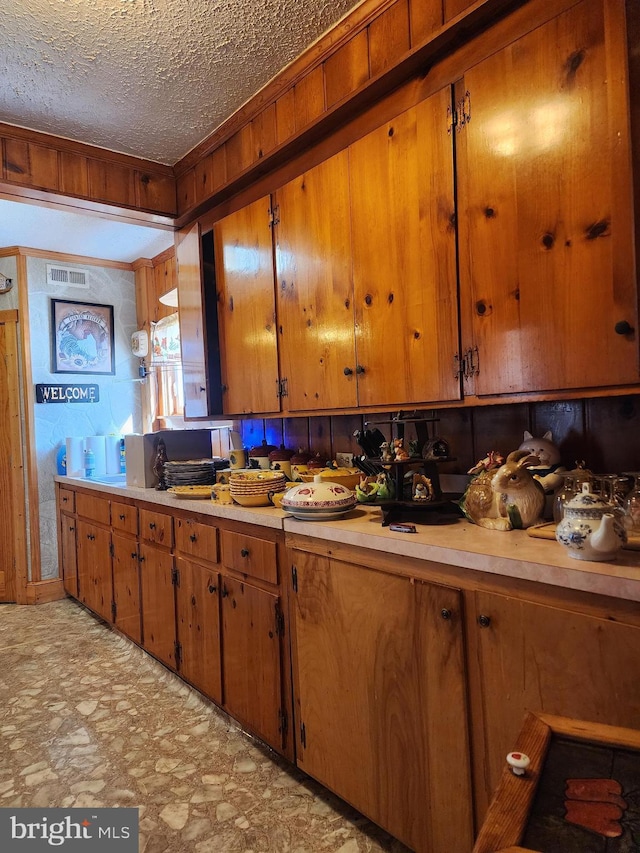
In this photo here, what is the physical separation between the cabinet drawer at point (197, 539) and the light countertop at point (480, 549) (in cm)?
30

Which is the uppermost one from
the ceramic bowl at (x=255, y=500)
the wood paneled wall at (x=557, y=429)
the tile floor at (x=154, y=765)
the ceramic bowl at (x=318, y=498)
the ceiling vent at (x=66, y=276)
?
the ceiling vent at (x=66, y=276)

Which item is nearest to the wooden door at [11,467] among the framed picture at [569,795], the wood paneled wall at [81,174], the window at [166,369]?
the window at [166,369]

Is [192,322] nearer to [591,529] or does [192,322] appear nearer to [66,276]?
[66,276]

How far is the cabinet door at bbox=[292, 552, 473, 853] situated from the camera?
4.49 feet

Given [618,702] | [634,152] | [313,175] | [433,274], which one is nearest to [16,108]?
[313,175]

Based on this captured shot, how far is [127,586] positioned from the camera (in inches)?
121

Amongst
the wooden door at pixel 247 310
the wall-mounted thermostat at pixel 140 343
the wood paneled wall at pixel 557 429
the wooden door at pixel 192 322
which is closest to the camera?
the wood paneled wall at pixel 557 429

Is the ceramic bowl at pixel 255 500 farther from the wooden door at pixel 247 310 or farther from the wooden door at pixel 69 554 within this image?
the wooden door at pixel 69 554

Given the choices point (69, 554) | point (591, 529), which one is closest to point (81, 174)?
point (69, 554)

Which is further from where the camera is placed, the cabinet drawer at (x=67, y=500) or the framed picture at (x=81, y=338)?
the framed picture at (x=81, y=338)

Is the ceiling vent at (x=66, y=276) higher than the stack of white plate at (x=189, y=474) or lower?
higher

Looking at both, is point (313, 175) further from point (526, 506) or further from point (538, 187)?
point (526, 506)

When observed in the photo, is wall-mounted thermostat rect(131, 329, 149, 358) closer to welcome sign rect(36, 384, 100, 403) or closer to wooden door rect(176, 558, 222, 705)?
welcome sign rect(36, 384, 100, 403)

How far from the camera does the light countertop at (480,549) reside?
1.10 m
